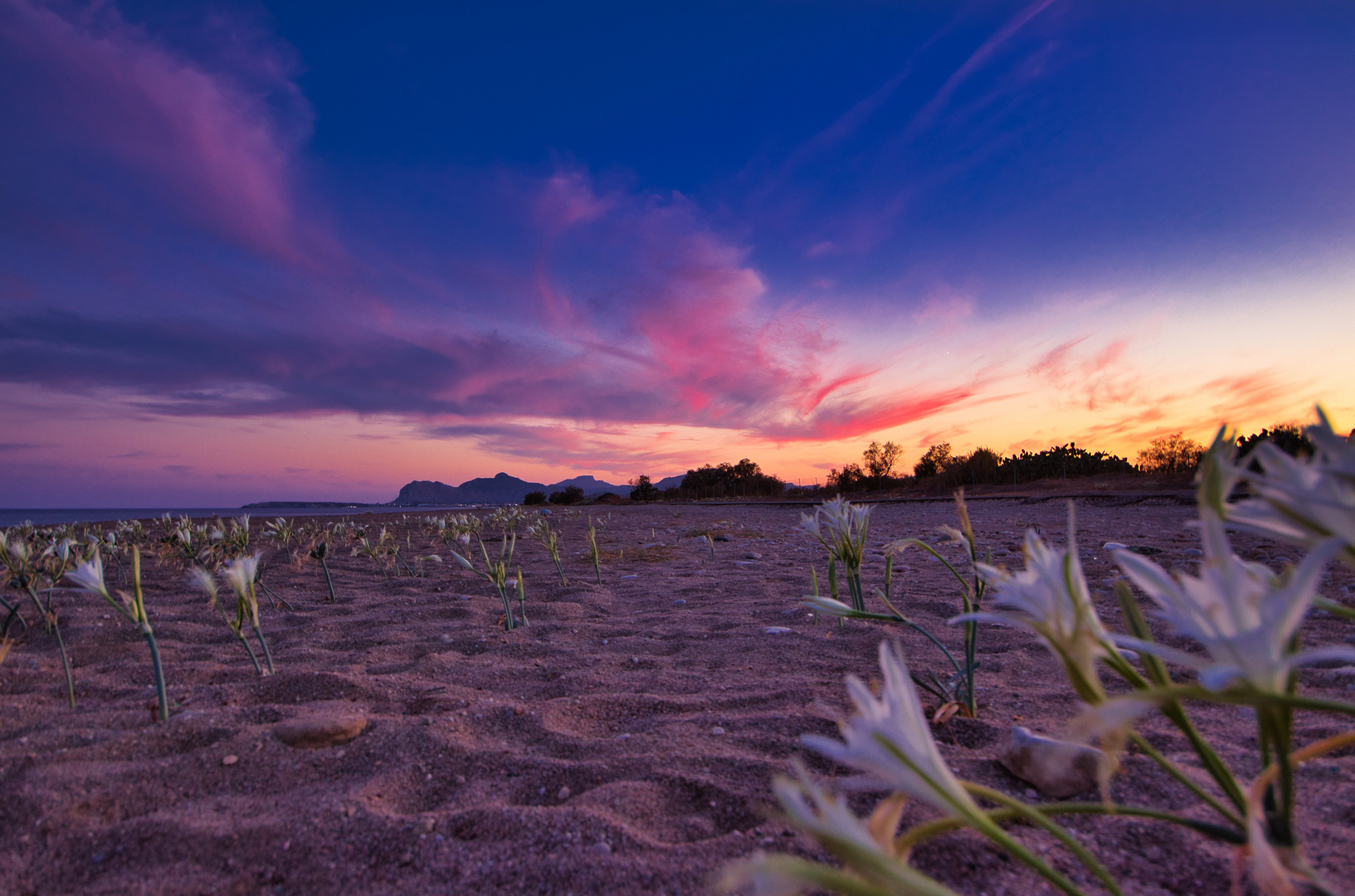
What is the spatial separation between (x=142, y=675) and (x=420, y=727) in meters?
1.56

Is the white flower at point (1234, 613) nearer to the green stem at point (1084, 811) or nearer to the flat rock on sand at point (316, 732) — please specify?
the green stem at point (1084, 811)

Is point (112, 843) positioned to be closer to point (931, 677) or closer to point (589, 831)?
point (589, 831)

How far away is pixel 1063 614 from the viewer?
0.67 metres

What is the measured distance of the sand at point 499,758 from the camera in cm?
129

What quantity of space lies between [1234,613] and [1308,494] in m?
0.12

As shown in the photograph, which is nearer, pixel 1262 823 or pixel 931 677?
pixel 1262 823

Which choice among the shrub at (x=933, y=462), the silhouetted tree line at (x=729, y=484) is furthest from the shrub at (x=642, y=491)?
the shrub at (x=933, y=462)

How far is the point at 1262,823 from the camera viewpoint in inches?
26.1

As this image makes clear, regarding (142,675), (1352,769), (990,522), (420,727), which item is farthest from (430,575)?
(990,522)

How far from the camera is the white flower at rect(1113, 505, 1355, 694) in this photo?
1.74ft

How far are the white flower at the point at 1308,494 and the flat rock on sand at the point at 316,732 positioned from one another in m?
2.22

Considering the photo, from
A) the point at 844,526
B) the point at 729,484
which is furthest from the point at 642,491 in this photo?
the point at 844,526

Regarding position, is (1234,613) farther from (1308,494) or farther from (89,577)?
(89,577)

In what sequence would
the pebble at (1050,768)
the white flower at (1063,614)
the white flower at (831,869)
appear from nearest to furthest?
the white flower at (831,869) → the white flower at (1063,614) → the pebble at (1050,768)
